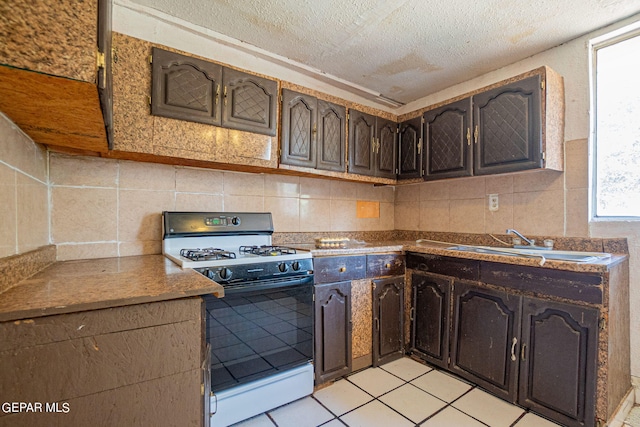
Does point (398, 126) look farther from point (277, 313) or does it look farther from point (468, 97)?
point (277, 313)

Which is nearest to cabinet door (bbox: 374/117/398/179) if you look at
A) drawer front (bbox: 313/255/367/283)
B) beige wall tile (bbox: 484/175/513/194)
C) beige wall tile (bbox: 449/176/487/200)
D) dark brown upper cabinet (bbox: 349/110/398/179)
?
dark brown upper cabinet (bbox: 349/110/398/179)

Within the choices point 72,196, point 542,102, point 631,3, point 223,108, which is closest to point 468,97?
point 542,102

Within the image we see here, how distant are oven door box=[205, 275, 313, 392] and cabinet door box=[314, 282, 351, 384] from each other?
7 cm

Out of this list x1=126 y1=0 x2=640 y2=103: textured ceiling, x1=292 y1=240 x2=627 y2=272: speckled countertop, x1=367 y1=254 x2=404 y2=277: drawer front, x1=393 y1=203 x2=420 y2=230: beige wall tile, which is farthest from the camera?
x1=393 y1=203 x2=420 y2=230: beige wall tile

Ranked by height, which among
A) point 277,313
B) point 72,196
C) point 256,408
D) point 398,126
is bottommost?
point 256,408

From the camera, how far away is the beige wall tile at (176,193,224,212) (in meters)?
1.94

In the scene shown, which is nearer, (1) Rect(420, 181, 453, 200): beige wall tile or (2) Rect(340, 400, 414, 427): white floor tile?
(2) Rect(340, 400, 414, 427): white floor tile

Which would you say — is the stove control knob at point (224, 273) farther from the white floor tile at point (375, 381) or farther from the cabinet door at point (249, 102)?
the white floor tile at point (375, 381)

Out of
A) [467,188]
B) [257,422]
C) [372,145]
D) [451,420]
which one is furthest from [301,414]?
[467,188]

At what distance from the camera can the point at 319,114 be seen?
219 cm

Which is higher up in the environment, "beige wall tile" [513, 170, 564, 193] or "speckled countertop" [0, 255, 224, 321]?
"beige wall tile" [513, 170, 564, 193]

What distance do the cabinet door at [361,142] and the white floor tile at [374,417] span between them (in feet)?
5.32

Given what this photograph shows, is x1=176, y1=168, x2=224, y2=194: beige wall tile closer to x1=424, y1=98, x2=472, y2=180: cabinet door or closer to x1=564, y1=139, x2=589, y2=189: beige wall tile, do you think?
x1=424, y1=98, x2=472, y2=180: cabinet door

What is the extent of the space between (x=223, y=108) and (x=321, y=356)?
5.46ft
